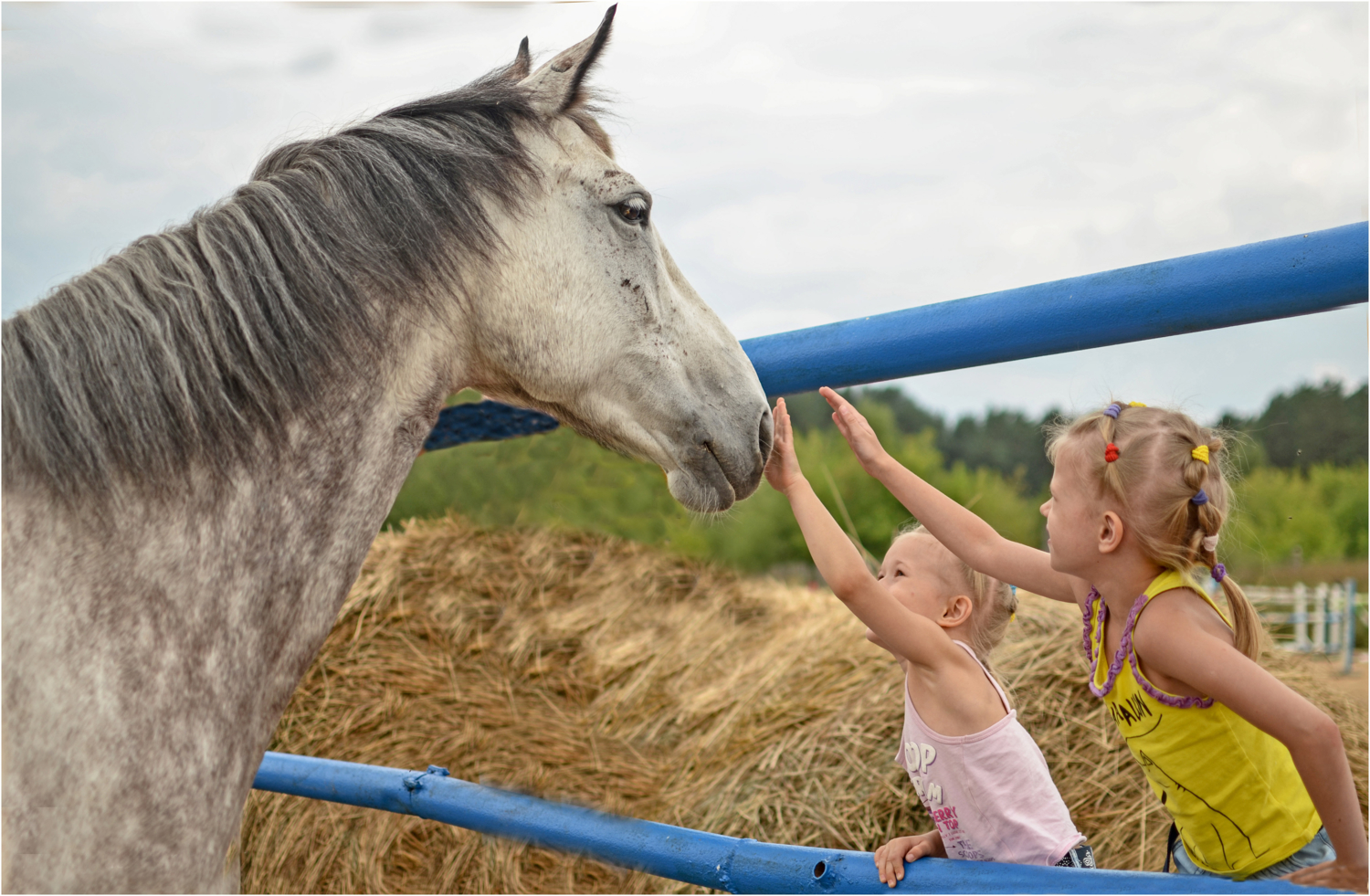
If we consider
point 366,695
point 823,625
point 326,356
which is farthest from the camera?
point 823,625

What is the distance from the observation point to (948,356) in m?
1.13

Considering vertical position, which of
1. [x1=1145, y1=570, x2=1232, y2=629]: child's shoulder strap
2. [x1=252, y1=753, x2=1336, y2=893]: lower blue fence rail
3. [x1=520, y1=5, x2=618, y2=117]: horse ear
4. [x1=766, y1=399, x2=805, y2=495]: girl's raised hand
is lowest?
[x1=252, y1=753, x2=1336, y2=893]: lower blue fence rail

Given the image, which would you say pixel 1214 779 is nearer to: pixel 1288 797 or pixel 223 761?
pixel 1288 797

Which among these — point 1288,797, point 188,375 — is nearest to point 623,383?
point 188,375

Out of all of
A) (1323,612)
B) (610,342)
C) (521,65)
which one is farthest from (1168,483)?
(1323,612)

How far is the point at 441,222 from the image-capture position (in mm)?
1123

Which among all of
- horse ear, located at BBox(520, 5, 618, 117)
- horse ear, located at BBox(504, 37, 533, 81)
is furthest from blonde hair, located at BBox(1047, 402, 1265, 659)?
horse ear, located at BBox(504, 37, 533, 81)

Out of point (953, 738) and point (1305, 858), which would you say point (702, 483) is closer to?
point (953, 738)

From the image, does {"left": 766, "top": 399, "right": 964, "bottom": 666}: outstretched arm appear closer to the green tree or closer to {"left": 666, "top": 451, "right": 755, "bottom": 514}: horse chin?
{"left": 666, "top": 451, "right": 755, "bottom": 514}: horse chin

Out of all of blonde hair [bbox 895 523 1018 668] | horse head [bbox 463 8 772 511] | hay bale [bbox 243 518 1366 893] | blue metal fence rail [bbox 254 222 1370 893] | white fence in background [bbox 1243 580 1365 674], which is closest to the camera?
blue metal fence rail [bbox 254 222 1370 893]

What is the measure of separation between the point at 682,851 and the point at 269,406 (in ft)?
2.33

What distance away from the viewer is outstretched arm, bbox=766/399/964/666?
49.8 inches

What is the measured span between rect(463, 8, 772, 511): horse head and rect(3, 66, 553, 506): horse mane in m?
0.04

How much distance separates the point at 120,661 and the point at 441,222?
587 mm
